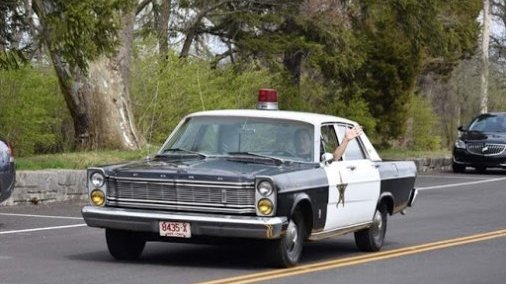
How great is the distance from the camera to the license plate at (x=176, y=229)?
425 inches

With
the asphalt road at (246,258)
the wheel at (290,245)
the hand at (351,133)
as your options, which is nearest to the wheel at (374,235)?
the asphalt road at (246,258)

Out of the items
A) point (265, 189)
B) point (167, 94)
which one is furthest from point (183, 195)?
point (167, 94)

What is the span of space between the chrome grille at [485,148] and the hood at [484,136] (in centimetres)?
15

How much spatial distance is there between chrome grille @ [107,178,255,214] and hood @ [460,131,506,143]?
69.2ft

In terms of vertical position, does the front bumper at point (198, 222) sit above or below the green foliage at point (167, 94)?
below

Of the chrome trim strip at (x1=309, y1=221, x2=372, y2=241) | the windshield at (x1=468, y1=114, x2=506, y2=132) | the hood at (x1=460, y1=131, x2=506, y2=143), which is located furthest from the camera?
the windshield at (x1=468, y1=114, x2=506, y2=132)

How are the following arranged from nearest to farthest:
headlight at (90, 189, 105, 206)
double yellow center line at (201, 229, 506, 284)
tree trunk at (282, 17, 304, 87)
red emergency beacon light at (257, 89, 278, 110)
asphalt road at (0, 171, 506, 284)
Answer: double yellow center line at (201, 229, 506, 284) → asphalt road at (0, 171, 506, 284) → headlight at (90, 189, 105, 206) → red emergency beacon light at (257, 89, 278, 110) → tree trunk at (282, 17, 304, 87)

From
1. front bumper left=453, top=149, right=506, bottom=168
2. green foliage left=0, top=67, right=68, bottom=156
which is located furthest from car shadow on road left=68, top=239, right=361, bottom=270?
front bumper left=453, top=149, right=506, bottom=168

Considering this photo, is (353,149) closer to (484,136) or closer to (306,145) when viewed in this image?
(306,145)

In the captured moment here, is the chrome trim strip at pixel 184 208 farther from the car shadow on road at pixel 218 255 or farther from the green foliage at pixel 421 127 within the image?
the green foliage at pixel 421 127

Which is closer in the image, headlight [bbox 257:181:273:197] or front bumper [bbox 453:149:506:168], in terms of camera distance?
headlight [bbox 257:181:273:197]

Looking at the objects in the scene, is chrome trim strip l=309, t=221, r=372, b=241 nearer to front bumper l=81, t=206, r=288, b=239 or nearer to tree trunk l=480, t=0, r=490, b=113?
front bumper l=81, t=206, r=288, b=239

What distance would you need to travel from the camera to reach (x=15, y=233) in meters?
14.3

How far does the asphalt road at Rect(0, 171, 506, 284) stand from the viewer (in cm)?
1069
